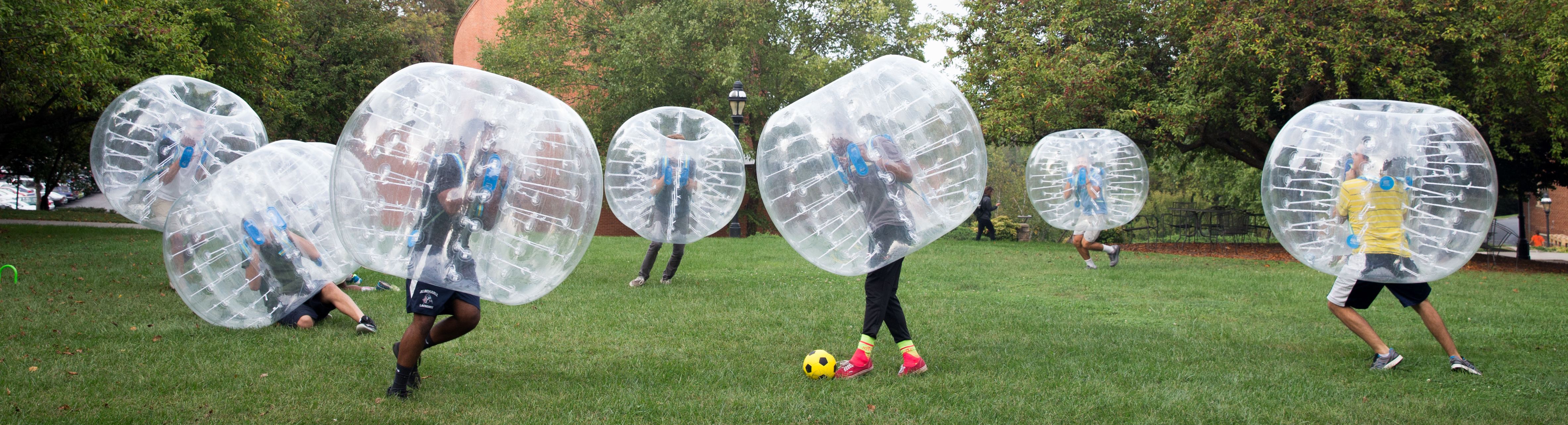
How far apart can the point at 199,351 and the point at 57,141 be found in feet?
80.0

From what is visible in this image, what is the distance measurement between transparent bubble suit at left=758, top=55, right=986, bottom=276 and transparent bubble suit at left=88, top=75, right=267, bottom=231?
6.29 m

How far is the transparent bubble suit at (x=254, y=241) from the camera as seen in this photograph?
6148mm

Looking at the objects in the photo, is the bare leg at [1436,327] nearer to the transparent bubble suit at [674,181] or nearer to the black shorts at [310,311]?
the transparent bubble suit at [674,181]

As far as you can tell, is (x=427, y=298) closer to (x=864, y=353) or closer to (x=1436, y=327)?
(x=864, y=353)

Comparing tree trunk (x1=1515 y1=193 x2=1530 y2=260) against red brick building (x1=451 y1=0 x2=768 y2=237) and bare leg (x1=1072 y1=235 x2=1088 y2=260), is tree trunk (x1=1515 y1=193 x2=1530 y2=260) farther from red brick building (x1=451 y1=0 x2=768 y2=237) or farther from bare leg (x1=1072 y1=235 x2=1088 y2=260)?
red brick building (x1=451 y1=0 x2=768 y2=237)

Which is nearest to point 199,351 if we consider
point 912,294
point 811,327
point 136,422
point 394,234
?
point 136,422

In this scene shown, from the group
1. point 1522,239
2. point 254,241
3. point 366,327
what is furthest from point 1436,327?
point 1522,239

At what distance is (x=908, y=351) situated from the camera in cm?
538

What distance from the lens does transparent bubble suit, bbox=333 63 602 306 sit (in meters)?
3.89

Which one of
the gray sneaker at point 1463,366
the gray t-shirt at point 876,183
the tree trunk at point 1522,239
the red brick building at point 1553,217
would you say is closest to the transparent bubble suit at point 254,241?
the gray t-shirt at point 876,183

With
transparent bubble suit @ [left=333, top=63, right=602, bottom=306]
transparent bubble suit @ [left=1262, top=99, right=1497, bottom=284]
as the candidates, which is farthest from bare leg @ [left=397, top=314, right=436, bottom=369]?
transparent bubble suit @ [left=1262, top=99, right=1497, bottom=284]

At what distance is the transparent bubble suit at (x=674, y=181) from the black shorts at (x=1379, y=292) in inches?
198

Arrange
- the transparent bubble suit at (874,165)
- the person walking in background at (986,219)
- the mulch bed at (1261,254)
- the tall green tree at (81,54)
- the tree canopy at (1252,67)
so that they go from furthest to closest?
the person walking in background at (986,219) < the mulch bed at (1261,254) < the tree canopy at (1252,67) < the tall green tree at (81,54) < the transparent bubble suit at (874,165)

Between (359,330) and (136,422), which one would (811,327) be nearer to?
(359,330)
